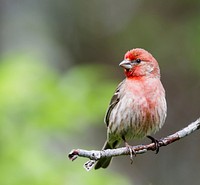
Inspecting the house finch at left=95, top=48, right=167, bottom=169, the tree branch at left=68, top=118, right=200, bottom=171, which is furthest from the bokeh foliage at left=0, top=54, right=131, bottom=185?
the tree branch at left=68, top=118, right=200, bottom=171

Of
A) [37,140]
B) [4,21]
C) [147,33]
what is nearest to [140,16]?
[147,33]

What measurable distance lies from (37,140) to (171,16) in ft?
17.7

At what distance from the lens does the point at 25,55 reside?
847 cm

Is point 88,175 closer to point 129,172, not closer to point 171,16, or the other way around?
point 129,172

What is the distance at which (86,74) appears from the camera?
27.3 feet

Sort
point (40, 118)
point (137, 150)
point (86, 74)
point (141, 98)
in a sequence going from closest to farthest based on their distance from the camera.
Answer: point (137, 150) → point (141, 98) → point (40, 118) → point (86, 74)

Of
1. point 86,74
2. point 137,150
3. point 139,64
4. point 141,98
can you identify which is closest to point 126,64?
point 139,64

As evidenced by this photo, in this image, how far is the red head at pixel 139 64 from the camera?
6.02 metres

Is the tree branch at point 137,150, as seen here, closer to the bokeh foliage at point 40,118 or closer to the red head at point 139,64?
the red head at point 139,64

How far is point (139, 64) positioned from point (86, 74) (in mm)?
2286

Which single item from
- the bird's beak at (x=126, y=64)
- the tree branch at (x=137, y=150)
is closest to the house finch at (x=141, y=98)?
the bird's beak at (x=126, y=64)

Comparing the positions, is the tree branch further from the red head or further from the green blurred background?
the green blurred background

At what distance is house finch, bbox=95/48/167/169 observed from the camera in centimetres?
609

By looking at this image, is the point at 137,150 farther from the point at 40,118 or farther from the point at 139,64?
the point at 40,118
